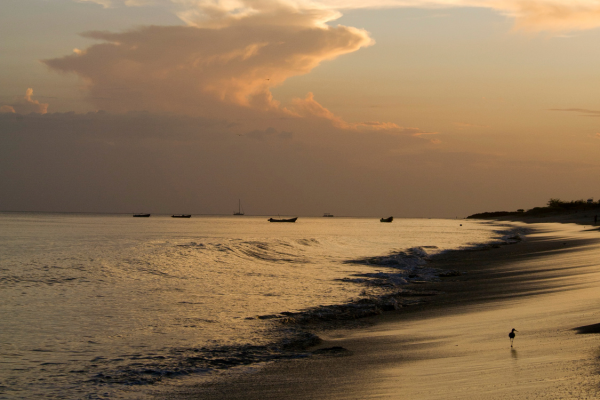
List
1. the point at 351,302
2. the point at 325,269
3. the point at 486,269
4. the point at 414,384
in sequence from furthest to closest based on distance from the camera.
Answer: the point at 325,269, the point at 486,269, the point at 351,302, the point at 414,384

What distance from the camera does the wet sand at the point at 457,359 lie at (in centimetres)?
662

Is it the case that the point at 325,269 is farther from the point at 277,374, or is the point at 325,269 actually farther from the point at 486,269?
the point at 277,374

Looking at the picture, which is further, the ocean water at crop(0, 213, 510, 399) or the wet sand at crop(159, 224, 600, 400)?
the ocean water at crop(0, 213, 510, 399)

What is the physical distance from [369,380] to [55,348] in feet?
23.7

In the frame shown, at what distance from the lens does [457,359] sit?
830 cm

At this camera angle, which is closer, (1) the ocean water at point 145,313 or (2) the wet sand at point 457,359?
(2) the wet sand at point 457,359

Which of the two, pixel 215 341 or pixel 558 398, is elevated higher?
pixel 558 398

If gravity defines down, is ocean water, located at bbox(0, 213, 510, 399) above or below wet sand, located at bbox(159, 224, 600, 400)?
below

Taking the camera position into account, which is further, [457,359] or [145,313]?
[145,313]

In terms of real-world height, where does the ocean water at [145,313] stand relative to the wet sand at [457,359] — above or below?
below

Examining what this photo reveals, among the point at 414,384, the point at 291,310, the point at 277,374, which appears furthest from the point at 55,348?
the point at 414,384

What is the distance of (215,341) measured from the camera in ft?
38.1

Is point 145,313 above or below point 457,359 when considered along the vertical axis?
below

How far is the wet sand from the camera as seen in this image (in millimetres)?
6617
